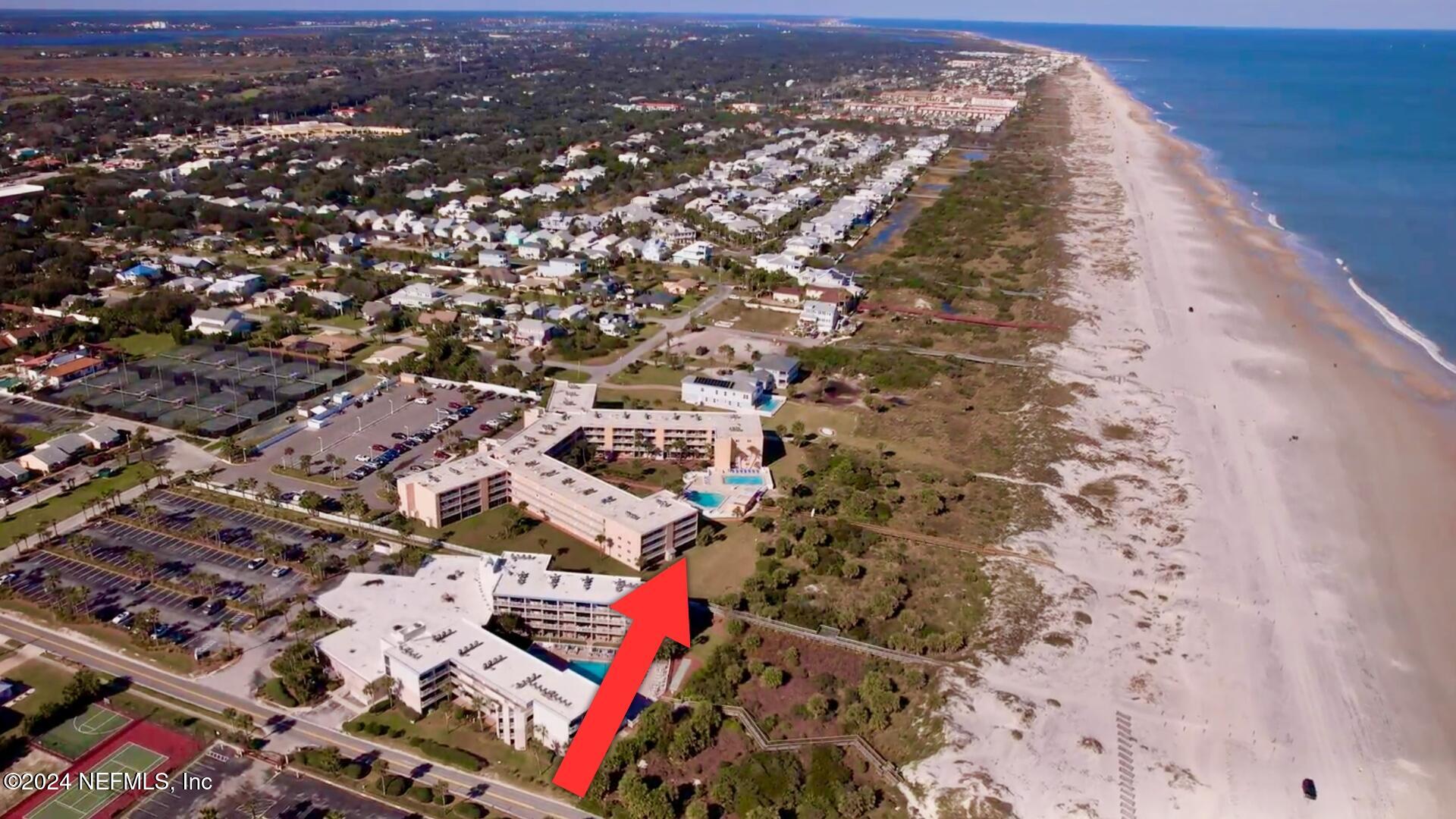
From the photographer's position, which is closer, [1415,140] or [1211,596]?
[1211,596]

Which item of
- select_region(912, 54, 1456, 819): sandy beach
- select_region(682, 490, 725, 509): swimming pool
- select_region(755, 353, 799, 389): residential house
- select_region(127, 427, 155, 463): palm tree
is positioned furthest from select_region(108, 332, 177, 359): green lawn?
select_region(912, 54, 1456, 819): sandy beach

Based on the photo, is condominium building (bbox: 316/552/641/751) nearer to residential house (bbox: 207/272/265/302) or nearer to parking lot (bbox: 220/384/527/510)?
parking lot (bbox: 220/384/527/510)

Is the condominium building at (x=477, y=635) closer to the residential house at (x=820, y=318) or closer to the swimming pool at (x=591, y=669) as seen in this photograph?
the swimming pool at (x=591, y=669)

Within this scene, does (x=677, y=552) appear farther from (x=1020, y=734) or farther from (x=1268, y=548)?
(x=1268, y=548)

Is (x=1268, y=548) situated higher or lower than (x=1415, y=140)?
lower

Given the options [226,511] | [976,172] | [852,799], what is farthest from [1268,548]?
[976,172]

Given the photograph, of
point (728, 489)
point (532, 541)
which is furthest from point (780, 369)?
point (532, 541)
